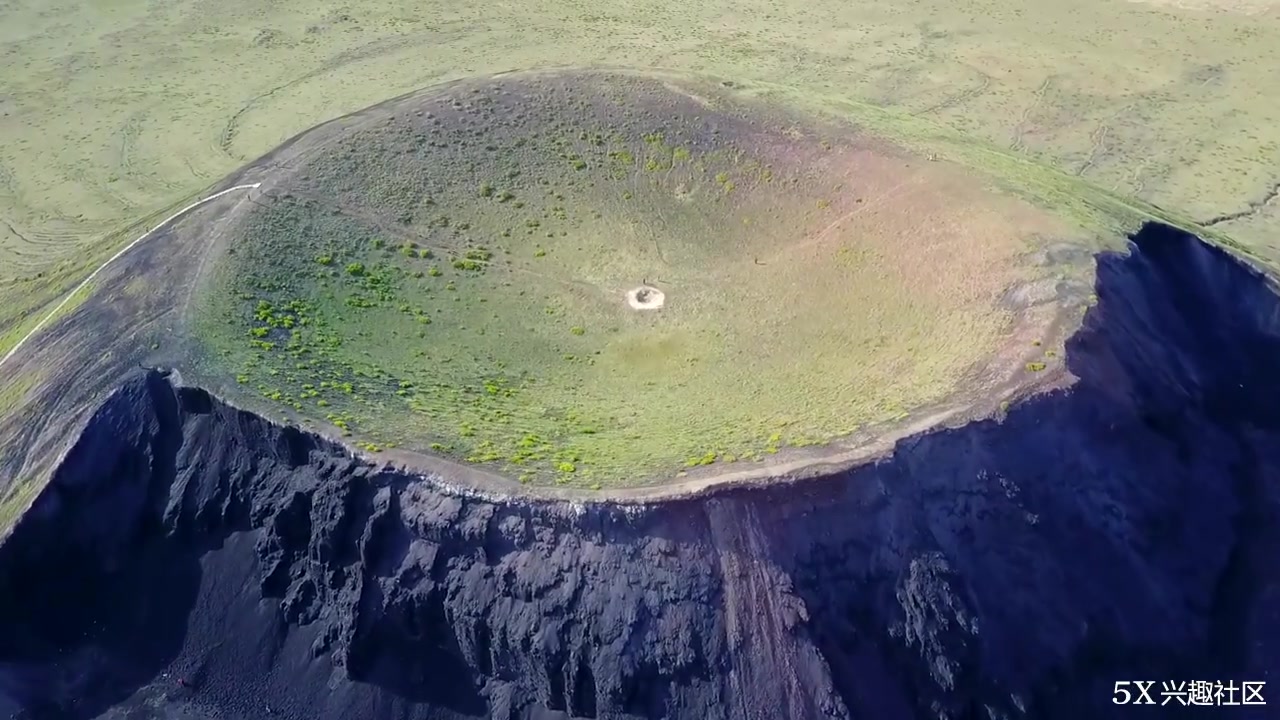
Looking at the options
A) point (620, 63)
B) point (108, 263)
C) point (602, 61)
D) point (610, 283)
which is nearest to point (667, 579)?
point (610, 283)

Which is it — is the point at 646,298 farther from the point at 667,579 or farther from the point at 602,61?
the point at 602,61

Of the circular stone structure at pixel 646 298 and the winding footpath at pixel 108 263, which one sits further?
the circular stone structure at pixel 646 298

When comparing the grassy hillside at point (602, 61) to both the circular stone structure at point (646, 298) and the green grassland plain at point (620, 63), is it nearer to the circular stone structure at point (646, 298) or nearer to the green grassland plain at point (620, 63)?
the green grassland plain at point (620, 63)

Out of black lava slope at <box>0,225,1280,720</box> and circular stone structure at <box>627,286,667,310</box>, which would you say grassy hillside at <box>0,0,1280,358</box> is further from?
circular stone structure at <box>627,286,667,310</box>

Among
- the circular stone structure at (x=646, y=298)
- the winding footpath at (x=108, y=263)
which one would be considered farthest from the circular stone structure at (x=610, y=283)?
the winding footpath at (x=108, y=263)

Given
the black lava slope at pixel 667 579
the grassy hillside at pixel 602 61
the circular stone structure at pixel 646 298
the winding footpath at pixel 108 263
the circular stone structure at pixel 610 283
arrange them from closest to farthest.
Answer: the black lava slope at pixel 667 579
the circular stone structure at pixel 610 283
the winding footpath at pixel 108 263
the circular stone structure at pixel 646 298
the grassy hillside at pixel 602 61

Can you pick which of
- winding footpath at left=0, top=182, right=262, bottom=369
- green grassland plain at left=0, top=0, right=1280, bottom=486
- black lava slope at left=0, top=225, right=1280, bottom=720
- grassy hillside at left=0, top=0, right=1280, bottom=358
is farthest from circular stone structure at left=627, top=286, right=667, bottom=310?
grassy hillside at left=0, top=0, right=1280, bottom=358
